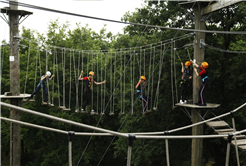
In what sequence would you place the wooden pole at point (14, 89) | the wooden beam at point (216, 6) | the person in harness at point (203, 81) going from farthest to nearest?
1. the wooden pole at point (14, 89)
2. the person in harness at point (203, 81)
3. the wooden beam at point (216, 6)

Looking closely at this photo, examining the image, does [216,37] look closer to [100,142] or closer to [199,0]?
[199,0]

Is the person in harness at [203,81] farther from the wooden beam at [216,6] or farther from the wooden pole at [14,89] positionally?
the wooden pole at [14,89]

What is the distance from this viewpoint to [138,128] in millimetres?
11617

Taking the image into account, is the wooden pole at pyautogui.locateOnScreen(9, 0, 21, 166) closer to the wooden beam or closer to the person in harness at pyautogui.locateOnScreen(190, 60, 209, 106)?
the person in harness at pyautogui.locateOnScreen(190, 60, 209, 106)

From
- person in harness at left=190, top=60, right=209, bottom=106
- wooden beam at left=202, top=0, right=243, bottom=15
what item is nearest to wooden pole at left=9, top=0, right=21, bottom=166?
person in harness at left=190, top=60, right=209, bottom=106

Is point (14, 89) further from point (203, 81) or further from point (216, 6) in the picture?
point (216, 6)

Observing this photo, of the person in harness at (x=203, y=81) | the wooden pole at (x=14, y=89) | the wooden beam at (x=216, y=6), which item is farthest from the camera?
the wooden pole at (x=14, y=89)

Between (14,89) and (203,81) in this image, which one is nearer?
(203,81)

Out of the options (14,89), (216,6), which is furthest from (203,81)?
(14,89)

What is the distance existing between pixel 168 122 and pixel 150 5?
16.9 ft

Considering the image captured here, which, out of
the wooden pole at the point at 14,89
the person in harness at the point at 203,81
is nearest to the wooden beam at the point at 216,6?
the person in harness at the point at 203,81

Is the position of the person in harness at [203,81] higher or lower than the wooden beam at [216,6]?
lower

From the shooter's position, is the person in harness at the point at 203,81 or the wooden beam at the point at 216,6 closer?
the wooden beam at the point at 216,6

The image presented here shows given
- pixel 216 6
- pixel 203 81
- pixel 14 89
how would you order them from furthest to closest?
1. pixel 14 89
2. pixel 203 81
3. pixel 216 6
